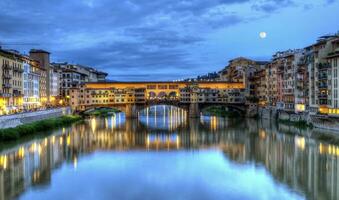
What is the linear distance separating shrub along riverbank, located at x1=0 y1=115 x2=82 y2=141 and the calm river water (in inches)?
66.6

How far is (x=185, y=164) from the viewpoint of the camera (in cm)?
2628

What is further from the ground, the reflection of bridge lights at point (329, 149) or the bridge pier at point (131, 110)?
the bridge pier at point (131, 110)

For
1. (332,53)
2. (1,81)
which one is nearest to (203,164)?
(332,53)

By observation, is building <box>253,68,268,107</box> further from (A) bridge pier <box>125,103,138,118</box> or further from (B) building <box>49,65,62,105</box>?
(B) building <box>49,65,62,105</box>

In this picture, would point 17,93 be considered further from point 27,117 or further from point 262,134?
point 262,134

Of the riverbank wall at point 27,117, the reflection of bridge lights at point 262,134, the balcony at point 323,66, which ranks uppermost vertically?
the balcony at point 323,66

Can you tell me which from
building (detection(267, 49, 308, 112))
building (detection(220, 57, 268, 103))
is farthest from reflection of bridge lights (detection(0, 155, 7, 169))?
building (detection(220, 57, 268, 103))

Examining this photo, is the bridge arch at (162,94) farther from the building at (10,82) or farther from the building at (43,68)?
the building at (10,82)

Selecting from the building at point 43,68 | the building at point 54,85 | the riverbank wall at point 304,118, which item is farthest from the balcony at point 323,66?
the building at point 54,85

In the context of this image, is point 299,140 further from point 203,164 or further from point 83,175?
point 83,175

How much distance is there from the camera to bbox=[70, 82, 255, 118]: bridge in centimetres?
6919

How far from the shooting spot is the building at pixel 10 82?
44969 millimetres

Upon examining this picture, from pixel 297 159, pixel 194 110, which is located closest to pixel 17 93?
pixel 194 110

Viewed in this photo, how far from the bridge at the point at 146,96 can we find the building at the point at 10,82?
15819mm
